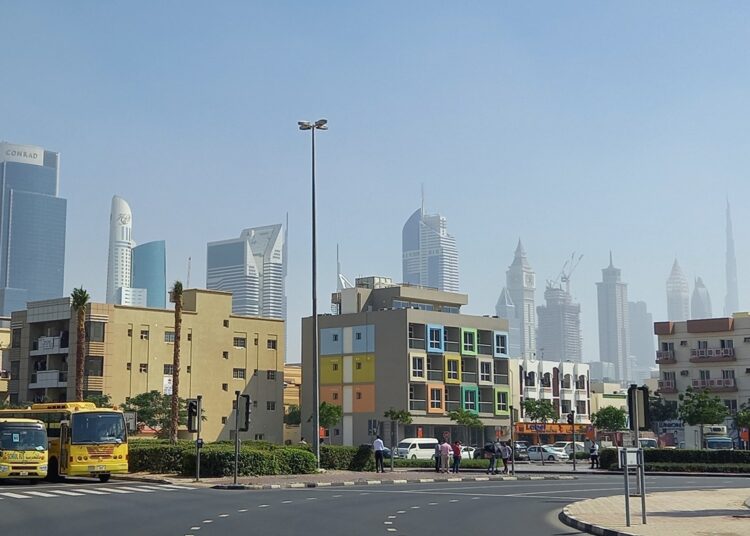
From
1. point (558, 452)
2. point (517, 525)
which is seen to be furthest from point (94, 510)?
point (558, 452)

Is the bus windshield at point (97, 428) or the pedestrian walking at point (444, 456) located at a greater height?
the bus windshield at point (97, 428)

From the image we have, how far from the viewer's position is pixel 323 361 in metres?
98.7

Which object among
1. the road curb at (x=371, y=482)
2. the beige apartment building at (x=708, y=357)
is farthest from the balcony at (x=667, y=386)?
the road curb at (x=371, y=482)

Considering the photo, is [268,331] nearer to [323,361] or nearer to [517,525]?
[323,361]

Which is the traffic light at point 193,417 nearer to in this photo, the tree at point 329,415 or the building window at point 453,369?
the tree at point 329,415

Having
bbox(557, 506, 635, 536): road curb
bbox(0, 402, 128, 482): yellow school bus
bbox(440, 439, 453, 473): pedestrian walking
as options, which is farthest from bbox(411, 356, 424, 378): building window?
bbox(557, 506, 635, 536): road curb

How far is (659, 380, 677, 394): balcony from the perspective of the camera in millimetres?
104125

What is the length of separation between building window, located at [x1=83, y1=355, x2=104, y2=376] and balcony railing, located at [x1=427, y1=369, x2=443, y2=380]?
93.8ft

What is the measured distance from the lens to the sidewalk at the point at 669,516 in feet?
62.5

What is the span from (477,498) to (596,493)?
16.5 ft

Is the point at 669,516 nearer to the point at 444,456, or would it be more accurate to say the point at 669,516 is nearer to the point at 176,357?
the point at 444,456

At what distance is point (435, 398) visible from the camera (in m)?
92.4

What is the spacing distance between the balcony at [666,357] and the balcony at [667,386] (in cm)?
215

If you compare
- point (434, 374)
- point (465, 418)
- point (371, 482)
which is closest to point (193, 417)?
point (371, 482)
